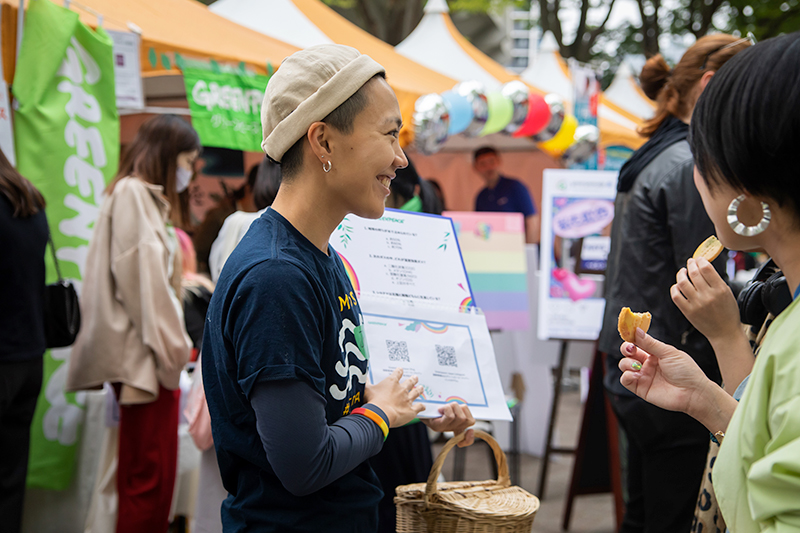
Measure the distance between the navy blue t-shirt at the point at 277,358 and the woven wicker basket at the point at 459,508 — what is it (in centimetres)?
32

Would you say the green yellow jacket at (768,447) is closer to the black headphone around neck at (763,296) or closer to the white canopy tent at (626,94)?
the black headphone around neck at (763,296)

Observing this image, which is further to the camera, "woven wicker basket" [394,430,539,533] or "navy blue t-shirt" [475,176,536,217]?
"navy blue t-shirt" [475,176,536,217]

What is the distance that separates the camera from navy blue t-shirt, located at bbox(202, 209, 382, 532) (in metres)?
1.10

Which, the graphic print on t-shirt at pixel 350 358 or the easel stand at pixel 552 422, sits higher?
the graphic print on t-shirt at pixel 350 358

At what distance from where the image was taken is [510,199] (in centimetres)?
683

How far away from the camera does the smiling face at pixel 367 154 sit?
1283 mm

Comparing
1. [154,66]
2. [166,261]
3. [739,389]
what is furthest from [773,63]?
[154,66]

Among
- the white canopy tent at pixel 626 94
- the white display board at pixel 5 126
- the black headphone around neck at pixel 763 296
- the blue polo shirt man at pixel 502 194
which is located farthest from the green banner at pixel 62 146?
the white canopy tent at pixel 626 94

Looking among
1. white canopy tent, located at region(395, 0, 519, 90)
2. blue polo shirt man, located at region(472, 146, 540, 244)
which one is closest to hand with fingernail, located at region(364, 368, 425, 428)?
blue polo shirt man, located at region(472, 146, 540, 244)

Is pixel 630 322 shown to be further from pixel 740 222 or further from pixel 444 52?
pixel 444 52

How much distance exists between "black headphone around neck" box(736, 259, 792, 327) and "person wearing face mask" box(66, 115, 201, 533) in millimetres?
2148

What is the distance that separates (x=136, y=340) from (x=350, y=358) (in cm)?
180

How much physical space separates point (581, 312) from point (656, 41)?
12183mm

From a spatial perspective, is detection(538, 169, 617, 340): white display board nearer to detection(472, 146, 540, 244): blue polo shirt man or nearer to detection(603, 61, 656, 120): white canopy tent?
detection(472, 146, 540, 244): blue polo shirt man
